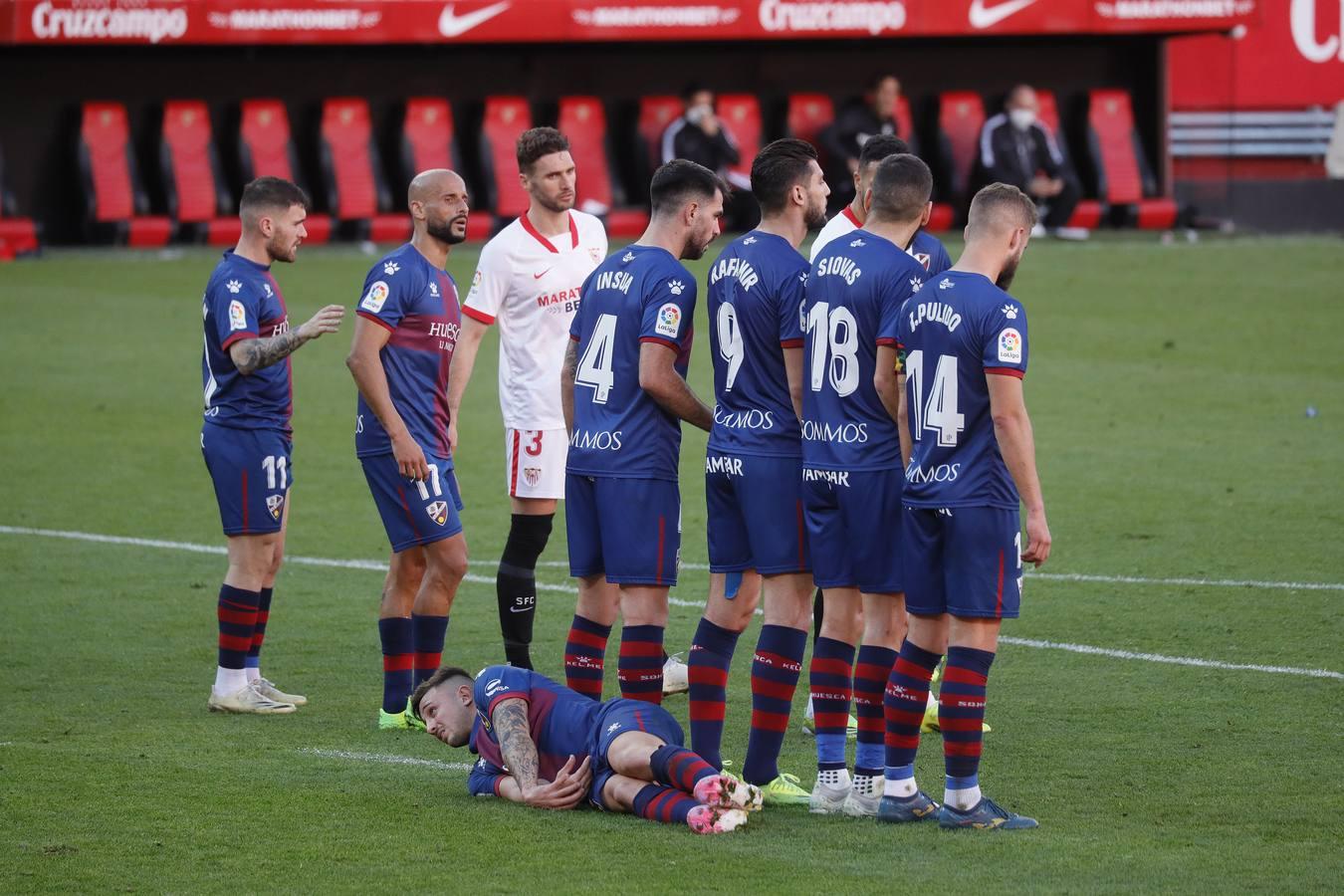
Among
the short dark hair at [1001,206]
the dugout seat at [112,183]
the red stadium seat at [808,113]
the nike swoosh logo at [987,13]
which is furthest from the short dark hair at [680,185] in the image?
the red stadium seat at [808,113]

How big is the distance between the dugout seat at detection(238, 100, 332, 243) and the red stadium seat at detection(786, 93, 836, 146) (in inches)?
227

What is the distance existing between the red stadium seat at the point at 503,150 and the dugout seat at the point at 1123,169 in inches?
273

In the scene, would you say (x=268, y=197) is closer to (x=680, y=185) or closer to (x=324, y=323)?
(x=324, y=323)

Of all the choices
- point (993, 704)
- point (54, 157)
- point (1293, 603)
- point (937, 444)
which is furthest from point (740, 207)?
point (937, 444)

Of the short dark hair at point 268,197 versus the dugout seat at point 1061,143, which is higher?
the dugout seat at point 1061,143

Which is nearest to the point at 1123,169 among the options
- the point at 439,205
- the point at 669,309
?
the point at 439,205

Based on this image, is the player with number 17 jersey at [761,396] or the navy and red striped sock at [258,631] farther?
the navy and red striped sock at [258,631]

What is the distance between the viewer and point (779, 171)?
6.41 meters

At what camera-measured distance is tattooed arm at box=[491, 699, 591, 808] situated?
6.13 metres

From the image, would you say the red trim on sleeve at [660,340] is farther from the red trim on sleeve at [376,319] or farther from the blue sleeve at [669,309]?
the red trim on sleeve at [376,319]

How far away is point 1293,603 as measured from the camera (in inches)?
368

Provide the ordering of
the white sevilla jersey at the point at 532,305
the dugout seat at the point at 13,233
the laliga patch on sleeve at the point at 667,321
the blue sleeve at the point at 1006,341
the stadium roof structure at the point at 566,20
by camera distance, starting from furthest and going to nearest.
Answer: the stadium roof structure at the point at 566,20, the dugout seat at the point at 13,233, the white sevilla jersey at the point at 532,305, the laliga patch on sleeve at the point at 667,321, the blue sleeve at the point at 1006,341

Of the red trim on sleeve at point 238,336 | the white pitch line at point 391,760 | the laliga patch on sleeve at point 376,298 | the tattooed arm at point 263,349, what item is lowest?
the white pitch line at point 391,760

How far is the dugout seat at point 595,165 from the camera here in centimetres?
2291
